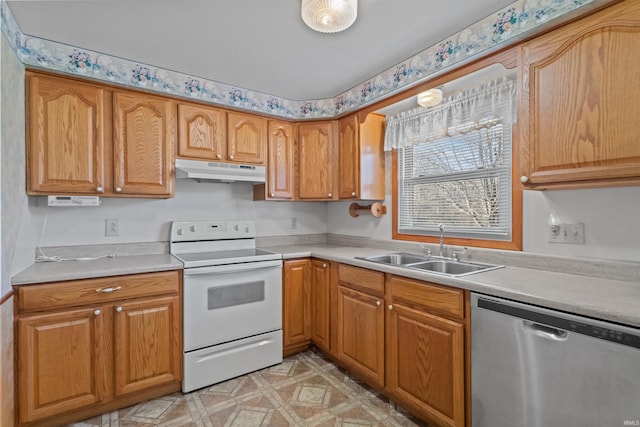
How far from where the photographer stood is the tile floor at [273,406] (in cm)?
183

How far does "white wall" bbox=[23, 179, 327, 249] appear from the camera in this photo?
7.28ft

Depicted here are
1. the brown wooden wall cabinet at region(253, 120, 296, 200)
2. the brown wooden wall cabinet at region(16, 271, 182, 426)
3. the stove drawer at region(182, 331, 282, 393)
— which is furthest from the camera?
the brown wooden wall cabinet at region(253, 120, 296, 200)

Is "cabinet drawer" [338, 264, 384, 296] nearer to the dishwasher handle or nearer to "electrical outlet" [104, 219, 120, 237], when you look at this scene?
the dishwasher handle

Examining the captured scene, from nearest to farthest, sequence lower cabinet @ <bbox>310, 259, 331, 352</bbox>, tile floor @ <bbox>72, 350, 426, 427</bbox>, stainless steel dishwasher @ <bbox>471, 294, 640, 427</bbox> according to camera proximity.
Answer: stainless steel dishwasher @ <bbox>471, 294, 640, 427</bbox> → tile floor @ <bbox>72, 350, 426, 427</bbox> → lower cabinet @ <bbox>310, 259, 331, 352</bbox>

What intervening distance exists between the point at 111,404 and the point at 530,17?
321 cm

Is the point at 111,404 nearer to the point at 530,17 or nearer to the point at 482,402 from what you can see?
the point at 482,402

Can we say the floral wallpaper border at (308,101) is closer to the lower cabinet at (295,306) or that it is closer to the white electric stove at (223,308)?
the white electric stove at (223,308)

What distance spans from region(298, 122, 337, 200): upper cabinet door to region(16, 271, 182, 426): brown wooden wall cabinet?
1.40m

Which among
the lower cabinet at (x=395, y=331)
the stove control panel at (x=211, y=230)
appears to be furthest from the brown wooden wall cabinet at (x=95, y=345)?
the lower cabinet at (x=395, y=331)

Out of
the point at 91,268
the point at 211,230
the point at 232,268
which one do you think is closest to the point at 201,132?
the point at 211,230

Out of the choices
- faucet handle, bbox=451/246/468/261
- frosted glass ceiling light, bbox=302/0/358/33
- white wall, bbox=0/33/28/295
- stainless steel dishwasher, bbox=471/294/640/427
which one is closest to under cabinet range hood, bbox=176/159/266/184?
white wall, bbox=0/33/28/295

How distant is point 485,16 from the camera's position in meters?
1.72

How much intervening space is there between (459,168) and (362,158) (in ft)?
2.58

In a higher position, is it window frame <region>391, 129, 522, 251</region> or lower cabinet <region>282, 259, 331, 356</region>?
window frame <region>391, 129, 522, 251</region>
